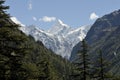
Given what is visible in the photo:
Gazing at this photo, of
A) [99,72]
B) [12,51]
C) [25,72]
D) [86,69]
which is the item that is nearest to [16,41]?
[12,51]

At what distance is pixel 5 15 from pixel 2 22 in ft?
1.66

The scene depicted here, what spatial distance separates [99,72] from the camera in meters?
36.1

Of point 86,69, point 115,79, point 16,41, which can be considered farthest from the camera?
point 115,79

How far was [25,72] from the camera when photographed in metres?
21.8

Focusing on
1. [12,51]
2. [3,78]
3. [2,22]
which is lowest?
[3,78]

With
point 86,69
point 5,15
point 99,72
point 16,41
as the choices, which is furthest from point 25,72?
point 99,72

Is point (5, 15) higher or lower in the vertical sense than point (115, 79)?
higher

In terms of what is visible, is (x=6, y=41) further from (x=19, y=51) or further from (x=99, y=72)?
(x=99, y=72)

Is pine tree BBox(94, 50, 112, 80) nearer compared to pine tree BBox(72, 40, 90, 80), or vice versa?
pine tree BBox(72, 40, 90, 80)

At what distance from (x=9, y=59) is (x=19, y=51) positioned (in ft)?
2.85

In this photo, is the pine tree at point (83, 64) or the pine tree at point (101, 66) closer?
the pine tree at point (83, 64)

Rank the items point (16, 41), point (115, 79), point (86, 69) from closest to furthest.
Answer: point (16, 41) → point (86, 69) → point (115, 79)

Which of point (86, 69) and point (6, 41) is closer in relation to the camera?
point (6, 41)

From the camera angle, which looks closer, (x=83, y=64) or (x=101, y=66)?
(x=83, y=64)
